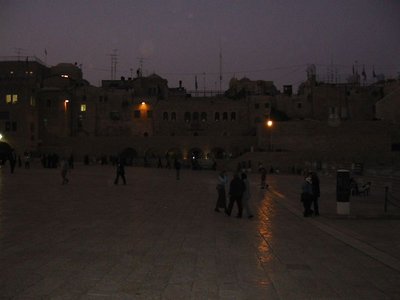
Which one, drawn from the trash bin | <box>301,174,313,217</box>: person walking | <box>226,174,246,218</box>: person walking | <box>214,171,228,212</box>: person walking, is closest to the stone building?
<box>214,171,228,212</box>: person walking

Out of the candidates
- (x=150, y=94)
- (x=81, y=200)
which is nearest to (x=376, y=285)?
(x=81, y=200)

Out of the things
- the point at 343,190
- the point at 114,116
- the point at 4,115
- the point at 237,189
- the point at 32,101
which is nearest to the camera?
the point at 237,189

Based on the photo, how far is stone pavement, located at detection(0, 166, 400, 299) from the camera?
592 cm

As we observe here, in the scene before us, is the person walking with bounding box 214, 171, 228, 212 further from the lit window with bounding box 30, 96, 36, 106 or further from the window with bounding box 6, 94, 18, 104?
the lit window with bounding box 30, 96, 36, 106

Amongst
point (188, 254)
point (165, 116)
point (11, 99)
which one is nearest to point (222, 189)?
point (188, 254)

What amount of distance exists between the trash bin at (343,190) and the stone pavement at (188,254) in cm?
36

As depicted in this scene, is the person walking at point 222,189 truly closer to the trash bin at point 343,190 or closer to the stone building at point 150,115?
the trash bin at point 343,190

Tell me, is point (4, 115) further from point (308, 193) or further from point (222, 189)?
point (308, 193)

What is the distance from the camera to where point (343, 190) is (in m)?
13.5

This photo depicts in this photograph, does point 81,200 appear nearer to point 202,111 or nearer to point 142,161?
point 142,161

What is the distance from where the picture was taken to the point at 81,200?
54.1ft

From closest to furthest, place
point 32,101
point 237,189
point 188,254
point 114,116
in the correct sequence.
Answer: point 188,254 < point 237,189 < point 32,101 < point 114,116

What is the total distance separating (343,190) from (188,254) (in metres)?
6.90

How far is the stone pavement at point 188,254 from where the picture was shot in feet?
19.4
